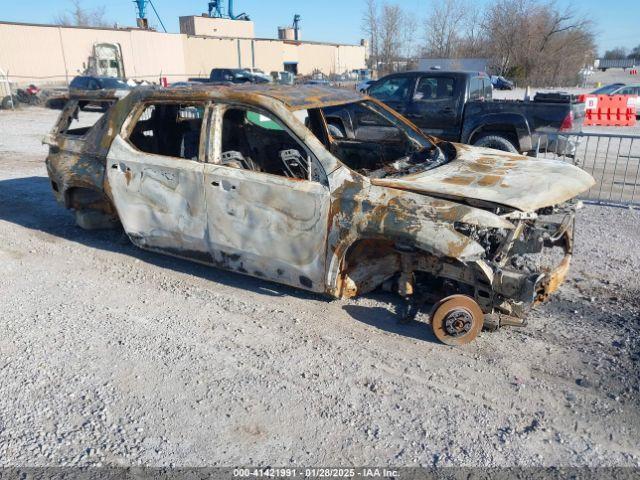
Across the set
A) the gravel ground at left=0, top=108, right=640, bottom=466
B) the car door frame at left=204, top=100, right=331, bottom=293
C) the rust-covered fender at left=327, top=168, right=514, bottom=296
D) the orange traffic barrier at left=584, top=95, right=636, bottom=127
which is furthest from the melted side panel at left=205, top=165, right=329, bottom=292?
the orange traffic barrier at left=584, top=95, right=636, bottom=127

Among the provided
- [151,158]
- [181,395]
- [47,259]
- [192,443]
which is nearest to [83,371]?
[181,395]

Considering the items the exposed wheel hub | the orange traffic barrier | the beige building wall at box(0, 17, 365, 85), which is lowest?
the exposed wheel hub

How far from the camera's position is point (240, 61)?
53.3m

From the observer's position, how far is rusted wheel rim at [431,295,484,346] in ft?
12.3

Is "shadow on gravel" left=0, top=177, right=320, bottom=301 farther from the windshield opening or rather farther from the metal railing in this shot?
the metal railing

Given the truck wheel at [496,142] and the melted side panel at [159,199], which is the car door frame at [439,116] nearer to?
the truck wheel at [496,142]

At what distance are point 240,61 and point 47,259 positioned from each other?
5138 cm

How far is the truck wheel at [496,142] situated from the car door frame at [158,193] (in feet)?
20.2

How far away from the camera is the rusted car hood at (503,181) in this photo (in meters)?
3.63

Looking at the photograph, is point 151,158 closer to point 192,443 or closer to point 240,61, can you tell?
point 192,443

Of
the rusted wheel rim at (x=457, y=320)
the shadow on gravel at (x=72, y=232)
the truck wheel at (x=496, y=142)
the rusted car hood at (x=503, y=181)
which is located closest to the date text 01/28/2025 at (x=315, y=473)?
the rusted wheel rim at (x=457, y=320)

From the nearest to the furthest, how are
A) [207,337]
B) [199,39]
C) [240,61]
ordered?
[207,337]
[199,39]
[240,61]

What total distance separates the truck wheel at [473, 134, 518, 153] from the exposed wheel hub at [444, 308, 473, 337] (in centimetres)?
604

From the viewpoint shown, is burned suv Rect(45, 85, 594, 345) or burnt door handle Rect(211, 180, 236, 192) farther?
burnt door handle Rect(211, 180, 236, 192)
